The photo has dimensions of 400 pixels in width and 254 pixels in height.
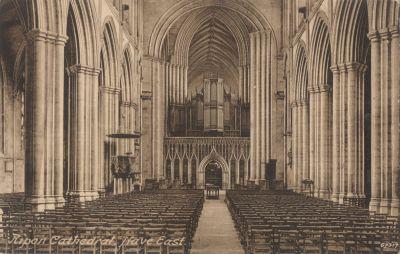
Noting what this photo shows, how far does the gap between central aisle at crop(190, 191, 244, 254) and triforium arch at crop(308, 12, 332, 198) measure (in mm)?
6849

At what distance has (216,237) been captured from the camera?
16.4 m

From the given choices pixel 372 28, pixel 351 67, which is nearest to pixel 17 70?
pixel 351 67

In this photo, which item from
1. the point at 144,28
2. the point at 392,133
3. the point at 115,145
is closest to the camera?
the point at 392,133

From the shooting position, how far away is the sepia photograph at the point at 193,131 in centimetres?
1170

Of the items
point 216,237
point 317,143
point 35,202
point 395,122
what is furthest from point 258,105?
point 216,237

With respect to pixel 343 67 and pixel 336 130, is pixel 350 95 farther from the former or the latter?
pixel 336 130

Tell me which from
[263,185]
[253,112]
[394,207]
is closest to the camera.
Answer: [394,207]

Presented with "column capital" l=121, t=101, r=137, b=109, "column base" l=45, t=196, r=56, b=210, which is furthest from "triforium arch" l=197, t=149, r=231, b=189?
"column base" l=45, t=196, r=56, b=210

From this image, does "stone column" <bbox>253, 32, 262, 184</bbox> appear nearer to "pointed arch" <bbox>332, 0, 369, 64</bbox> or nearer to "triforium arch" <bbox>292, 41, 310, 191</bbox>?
"triforium arch" <bbox>292, 41, 310, 191</bbox>

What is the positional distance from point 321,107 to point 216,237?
15048 mm

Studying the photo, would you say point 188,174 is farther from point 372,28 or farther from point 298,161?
point 372,28

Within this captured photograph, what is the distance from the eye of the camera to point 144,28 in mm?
41938

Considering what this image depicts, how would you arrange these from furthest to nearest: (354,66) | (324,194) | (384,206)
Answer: (324,194) < (354,66) < (384,206)

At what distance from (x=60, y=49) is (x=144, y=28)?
72.1 ft
